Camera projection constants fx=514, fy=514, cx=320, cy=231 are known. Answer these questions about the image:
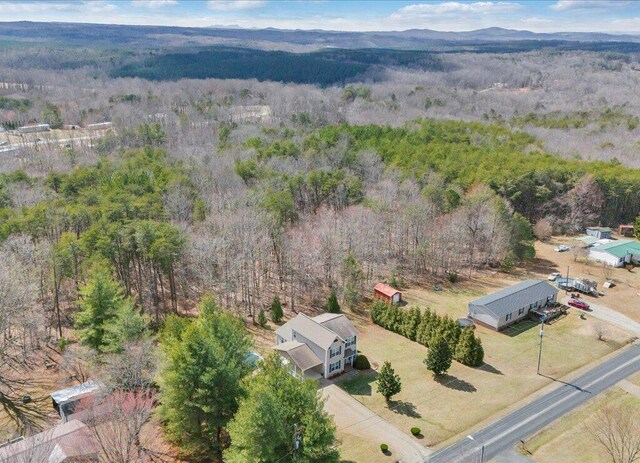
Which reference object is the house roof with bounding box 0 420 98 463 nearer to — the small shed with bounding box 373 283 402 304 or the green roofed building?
the small shed with bounding box 373 283 402 304

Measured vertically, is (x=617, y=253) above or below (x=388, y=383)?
below

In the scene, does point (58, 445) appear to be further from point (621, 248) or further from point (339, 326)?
point (621, 248)

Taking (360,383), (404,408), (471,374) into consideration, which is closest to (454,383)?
(471,374)

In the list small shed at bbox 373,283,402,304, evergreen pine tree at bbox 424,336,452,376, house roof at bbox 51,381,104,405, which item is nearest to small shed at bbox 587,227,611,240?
small shed at bbox 373,283,402,304

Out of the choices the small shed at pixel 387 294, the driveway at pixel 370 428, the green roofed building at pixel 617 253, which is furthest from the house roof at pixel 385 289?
the green roofed building at pixel 617 253

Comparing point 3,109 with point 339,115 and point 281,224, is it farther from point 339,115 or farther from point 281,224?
point 281,224

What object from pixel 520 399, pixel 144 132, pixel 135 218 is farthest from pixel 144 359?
pixel 144 132

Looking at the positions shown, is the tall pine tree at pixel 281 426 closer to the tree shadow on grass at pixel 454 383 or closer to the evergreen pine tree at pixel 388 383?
the evergreen pine tree at pixel 388 383
